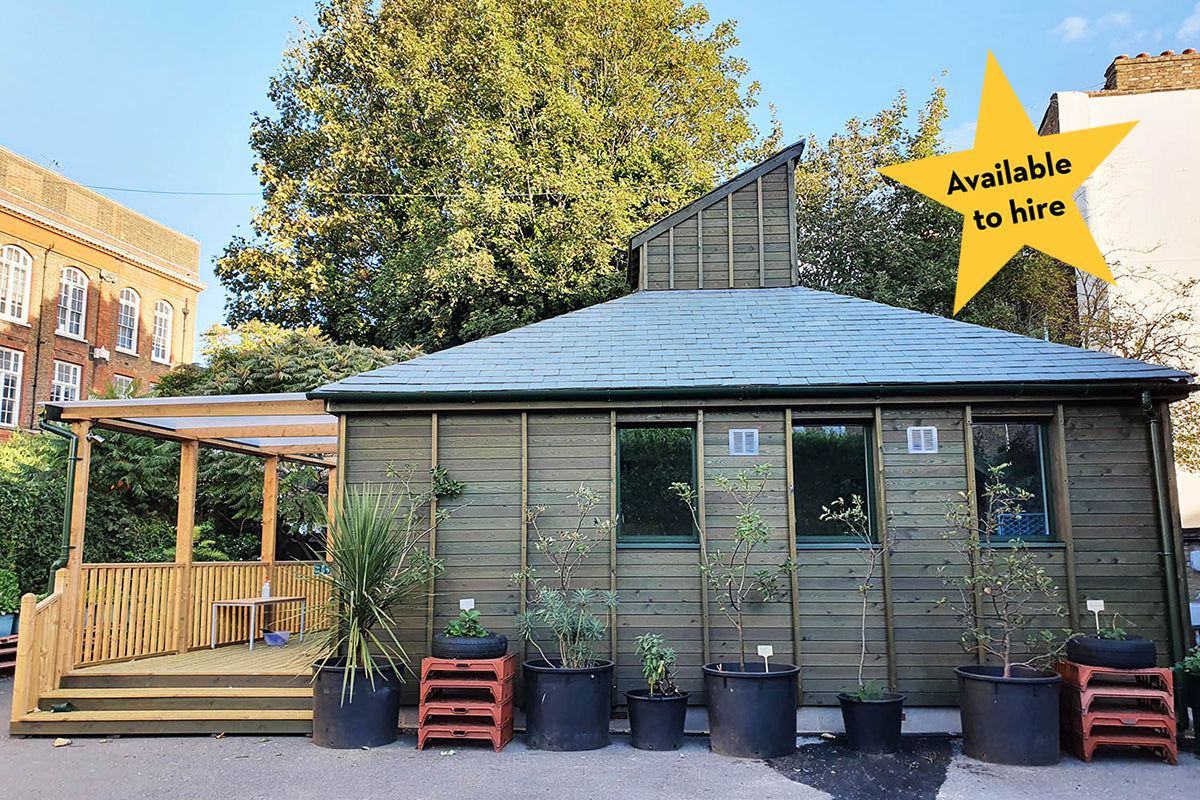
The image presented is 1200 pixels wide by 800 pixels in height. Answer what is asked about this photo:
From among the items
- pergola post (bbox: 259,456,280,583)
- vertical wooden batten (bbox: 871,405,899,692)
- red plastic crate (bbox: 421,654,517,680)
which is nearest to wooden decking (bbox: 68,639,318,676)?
red plastic crate (bbox: 421,654,517,680)

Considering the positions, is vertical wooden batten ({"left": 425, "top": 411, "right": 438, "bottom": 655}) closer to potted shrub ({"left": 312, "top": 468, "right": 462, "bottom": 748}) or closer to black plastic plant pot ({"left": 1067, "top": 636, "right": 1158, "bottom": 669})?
potted shrub ({"left": 312, "top": 468, "right": 462, "bottom": 748})

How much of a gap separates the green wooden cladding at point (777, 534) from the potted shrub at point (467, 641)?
480 millimetres

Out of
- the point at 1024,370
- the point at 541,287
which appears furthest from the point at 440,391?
the point at 541,287

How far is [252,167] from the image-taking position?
807 inches

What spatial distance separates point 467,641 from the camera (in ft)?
20.7

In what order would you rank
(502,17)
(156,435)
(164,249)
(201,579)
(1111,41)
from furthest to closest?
(164,249), (502,17), (1111,41), (201,579), (156,435)

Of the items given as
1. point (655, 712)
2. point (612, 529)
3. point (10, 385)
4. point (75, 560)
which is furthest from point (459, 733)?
point (10, 385)

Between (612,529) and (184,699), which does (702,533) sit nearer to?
(612,529)

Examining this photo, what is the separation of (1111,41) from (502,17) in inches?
475

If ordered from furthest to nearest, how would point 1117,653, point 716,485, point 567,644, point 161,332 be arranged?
point 161,332 < point 716,485 < point 567,644 < point 1117,653

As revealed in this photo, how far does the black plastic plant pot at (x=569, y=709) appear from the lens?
20.2 feet

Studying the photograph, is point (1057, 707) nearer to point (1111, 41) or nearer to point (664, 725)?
point (664, 725)

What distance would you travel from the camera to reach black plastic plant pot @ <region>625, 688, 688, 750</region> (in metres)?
6.14

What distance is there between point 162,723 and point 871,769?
17.5ft
